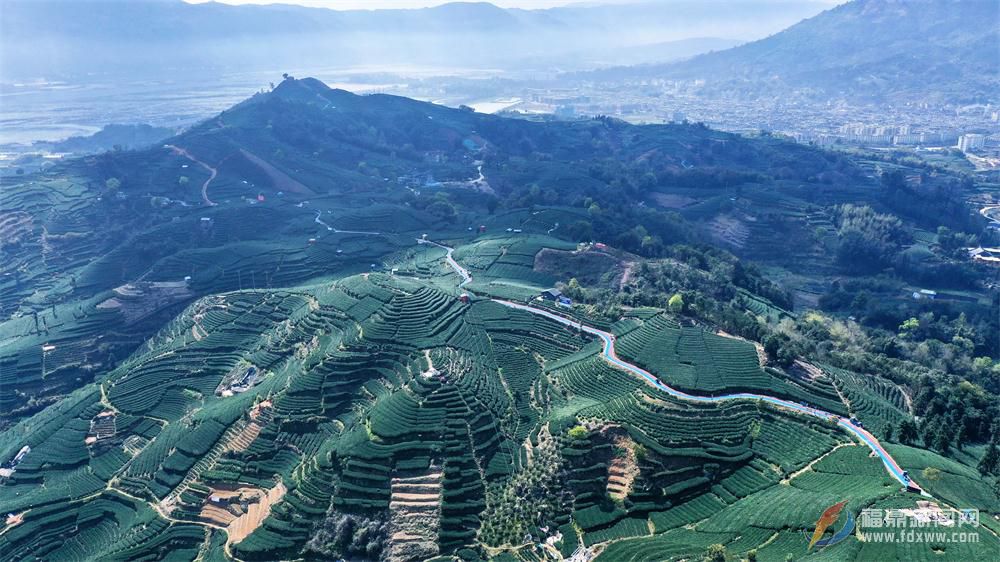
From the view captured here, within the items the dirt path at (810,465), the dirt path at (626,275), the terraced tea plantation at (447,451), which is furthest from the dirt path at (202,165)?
the dirt path at (810,465)

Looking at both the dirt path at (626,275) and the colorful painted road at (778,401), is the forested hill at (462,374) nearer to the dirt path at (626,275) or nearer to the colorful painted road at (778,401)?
the colorful painted road at (778,401)

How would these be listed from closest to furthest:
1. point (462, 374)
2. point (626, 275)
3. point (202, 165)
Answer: point (462, 374) < point (626, 275) < point (202, 165)

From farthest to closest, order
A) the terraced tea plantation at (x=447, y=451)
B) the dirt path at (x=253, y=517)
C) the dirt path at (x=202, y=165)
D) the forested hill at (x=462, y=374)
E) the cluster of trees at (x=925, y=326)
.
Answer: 1. the dirt path at (x=202, y=165)
2. the cluster of trees at (x=925, y=326)
3. the dirt path at (x=253, y=517)
4. the forested hill at (x=462, y=374)
5. the terraced tea plantation at (x=447, y=451)

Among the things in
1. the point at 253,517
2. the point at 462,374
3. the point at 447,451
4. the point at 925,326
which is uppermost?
the point at 462,374

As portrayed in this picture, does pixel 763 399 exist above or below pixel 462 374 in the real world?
above

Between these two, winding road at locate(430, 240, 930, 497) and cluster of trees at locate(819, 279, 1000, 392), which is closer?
winding road at locate(430, 240, 930, 497)

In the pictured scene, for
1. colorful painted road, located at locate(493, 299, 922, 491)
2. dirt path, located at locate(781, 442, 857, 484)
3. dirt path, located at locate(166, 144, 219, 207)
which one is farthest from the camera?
dirt path, located at locate(166, 144, 219, 207)

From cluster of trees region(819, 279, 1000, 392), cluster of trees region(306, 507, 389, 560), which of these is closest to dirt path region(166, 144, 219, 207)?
cluster of trees region(306, 507, 389, 560)

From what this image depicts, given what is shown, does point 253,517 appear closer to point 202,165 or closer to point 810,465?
point 810,465

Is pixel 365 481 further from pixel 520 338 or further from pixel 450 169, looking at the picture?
pixel 450 169

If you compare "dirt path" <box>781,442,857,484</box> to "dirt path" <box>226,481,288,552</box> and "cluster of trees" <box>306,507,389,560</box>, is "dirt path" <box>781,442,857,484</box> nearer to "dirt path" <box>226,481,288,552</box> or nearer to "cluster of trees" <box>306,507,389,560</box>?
"cluster of trees" <box>306,507,389,560</box>

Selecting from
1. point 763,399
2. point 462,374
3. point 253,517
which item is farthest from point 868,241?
point 253,517
